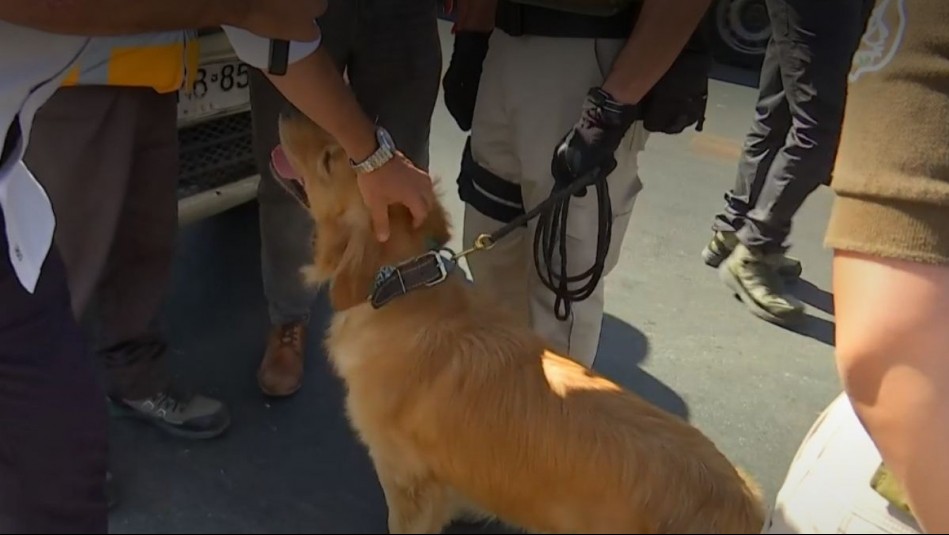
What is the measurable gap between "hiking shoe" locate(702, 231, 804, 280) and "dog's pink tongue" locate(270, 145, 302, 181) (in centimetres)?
206

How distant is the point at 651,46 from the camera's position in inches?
70.0

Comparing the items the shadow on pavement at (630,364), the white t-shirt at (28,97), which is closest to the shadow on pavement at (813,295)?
the shadow on pavement at (630,364)

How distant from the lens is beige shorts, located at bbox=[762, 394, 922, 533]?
43.4 inches

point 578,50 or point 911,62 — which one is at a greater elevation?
point 911,62

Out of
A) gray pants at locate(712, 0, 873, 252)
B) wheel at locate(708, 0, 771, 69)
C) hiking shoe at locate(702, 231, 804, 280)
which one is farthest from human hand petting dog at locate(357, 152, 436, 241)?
wheel at locate(708, 0, 771, 69)

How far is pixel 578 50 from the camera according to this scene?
193 centimetres

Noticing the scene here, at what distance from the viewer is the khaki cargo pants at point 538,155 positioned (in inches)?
77.3

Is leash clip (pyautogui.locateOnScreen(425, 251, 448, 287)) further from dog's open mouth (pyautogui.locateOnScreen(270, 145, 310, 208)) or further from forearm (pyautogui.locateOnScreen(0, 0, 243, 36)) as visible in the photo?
forearm (pyautogui.locateOnScreen(0, 0, 243, 36))

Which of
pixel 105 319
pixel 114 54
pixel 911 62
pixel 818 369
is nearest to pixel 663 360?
pixel 818 369

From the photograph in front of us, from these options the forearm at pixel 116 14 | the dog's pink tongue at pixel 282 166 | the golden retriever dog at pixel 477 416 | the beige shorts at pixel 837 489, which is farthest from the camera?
the dog's pink tongue at pixel 282 166

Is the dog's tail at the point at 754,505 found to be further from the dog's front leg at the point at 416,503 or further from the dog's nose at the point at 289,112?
the dog's nose at the point at 289,112

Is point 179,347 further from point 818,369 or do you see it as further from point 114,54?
point 818,369

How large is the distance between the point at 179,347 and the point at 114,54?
3.71ft

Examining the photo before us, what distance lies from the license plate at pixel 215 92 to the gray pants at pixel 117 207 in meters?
0.36
